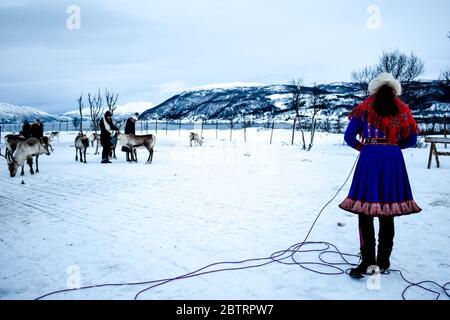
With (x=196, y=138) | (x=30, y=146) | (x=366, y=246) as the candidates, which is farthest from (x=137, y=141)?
(x=366, y=246)

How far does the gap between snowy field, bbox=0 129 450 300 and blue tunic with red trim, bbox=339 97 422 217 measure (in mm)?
803

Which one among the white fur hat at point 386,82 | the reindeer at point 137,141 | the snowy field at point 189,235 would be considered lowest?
the snowy field at point 189,235

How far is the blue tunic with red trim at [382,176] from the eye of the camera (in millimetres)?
3221

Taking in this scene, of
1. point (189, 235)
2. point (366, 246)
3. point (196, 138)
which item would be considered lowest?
point (189, 235)

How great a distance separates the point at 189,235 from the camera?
191 inches

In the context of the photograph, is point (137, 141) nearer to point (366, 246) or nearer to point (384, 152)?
point (366, 246)

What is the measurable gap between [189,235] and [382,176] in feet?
9.34

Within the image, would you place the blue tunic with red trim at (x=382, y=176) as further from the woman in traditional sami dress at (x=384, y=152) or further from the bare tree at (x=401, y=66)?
the bare tree at (x=401, y=66)

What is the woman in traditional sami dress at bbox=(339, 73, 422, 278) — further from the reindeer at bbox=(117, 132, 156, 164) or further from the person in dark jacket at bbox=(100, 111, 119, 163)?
the person in dark jacket at bbox=(100, 111, 119, 163)

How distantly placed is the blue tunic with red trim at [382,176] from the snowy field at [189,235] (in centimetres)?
80

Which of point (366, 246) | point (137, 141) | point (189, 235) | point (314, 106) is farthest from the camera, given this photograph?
point (314, 106)

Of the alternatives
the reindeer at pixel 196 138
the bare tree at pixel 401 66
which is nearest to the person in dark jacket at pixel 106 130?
the reindeer at pixel 196 138

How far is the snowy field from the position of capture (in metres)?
3.30

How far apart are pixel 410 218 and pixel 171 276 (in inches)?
172
